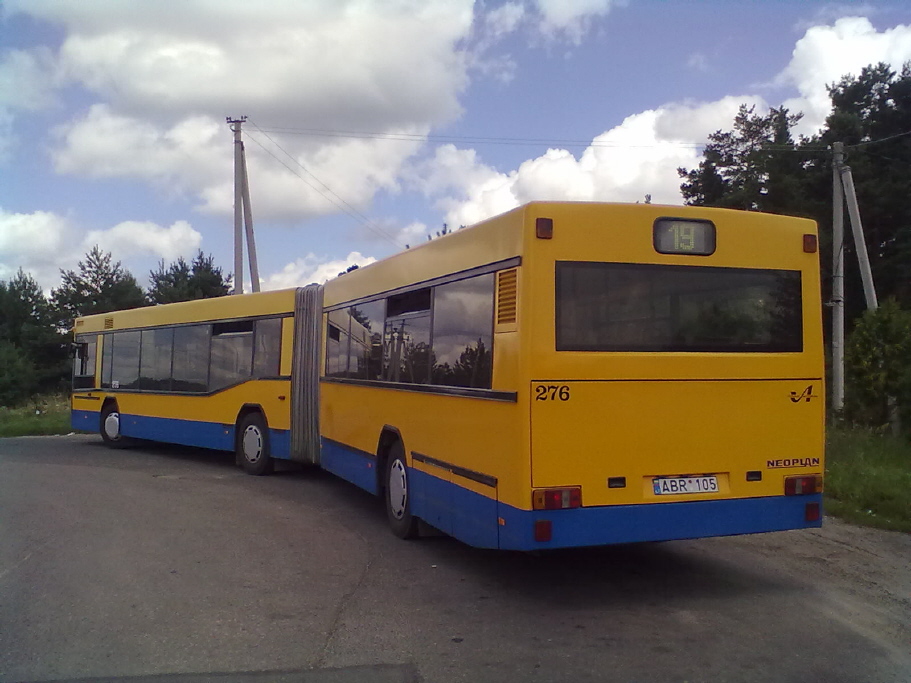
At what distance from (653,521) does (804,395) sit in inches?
64.8

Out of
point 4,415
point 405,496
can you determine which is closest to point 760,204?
point 4,415

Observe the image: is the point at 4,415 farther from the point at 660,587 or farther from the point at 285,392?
the point at 660,587

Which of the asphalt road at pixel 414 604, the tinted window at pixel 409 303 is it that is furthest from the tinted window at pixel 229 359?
the tinted window at pixel 409 303

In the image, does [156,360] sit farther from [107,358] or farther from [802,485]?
[802,485]

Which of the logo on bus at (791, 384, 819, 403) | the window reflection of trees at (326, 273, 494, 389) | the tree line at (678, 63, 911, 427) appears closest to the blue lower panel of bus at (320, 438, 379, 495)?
the window reflection of trees at (326, 273, 494, 389)

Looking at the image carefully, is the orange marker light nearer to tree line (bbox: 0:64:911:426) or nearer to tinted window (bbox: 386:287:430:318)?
tinted window (bbox: 386:287:430:318)

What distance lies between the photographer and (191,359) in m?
15.6

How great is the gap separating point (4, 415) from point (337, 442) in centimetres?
2511

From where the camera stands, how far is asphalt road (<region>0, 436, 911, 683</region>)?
512 cm

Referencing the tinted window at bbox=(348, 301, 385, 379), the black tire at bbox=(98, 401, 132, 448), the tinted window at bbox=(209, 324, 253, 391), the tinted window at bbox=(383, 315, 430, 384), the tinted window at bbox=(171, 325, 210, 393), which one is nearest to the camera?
the tinted window at bbox=(383, 315, 430, 384)

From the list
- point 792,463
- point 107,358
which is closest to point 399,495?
point 792,463

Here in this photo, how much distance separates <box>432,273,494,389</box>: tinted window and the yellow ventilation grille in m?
0.15

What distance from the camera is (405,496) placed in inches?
338

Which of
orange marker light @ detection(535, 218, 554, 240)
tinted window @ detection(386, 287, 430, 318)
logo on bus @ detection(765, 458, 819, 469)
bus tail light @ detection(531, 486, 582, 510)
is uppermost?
orange marker light @ detection(535, 218, 554, 240)
